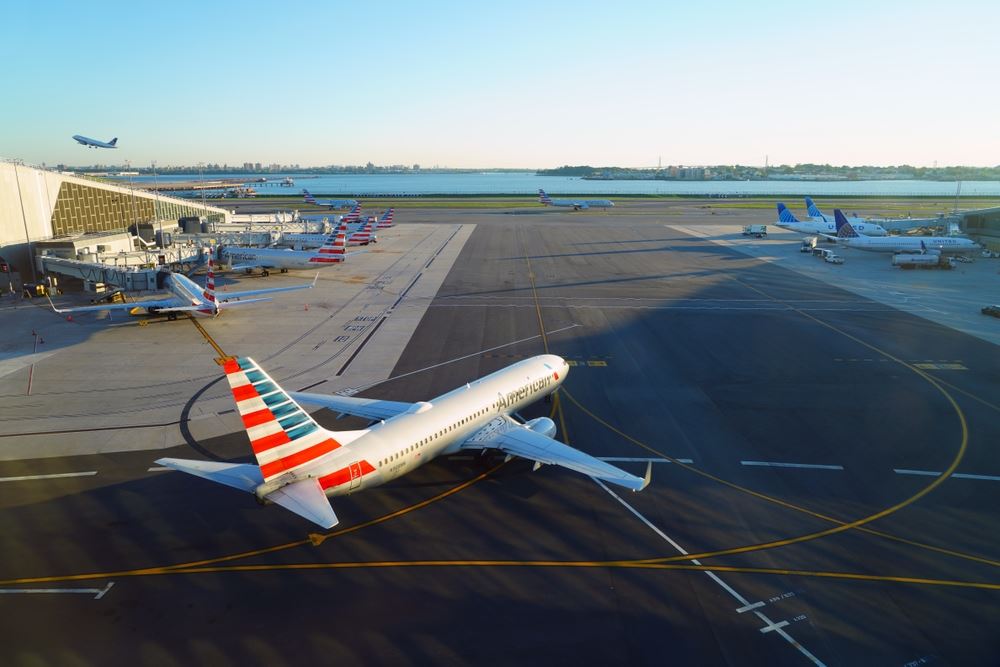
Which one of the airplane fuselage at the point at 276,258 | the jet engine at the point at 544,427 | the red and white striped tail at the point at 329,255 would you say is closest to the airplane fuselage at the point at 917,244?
the red and white striped tail at the point at 329,255

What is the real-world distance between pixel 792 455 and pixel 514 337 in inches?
978

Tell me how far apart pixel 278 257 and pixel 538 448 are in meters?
58.9

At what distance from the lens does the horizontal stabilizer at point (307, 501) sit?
19.0 meters

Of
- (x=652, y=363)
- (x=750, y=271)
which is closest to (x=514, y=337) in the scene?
(x=652, y=363)

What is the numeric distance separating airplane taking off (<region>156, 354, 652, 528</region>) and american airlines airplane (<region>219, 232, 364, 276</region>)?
49.0 m

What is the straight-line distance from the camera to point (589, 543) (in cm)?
2236

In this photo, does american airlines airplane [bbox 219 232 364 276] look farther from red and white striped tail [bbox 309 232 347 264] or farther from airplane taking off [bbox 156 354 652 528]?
airplane taking off [bbox 156 354 652 528]

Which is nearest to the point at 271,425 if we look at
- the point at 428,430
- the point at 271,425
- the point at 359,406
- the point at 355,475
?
the point at 271,425

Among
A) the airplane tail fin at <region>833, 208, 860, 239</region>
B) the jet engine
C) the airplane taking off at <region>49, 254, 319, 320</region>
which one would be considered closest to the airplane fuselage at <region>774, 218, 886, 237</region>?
the airplane tail fin at <region>833, 208, 860, 239</region>

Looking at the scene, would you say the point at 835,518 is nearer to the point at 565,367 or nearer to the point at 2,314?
the point at 565,367

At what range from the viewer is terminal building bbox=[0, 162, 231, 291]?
66812 millimetres

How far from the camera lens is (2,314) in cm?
5603

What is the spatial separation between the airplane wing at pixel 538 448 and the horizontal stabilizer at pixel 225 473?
10.0m

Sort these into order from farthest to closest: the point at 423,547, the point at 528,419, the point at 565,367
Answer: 1. the point at 565,367
2. the point at 528,419
3. the point at 423,547
